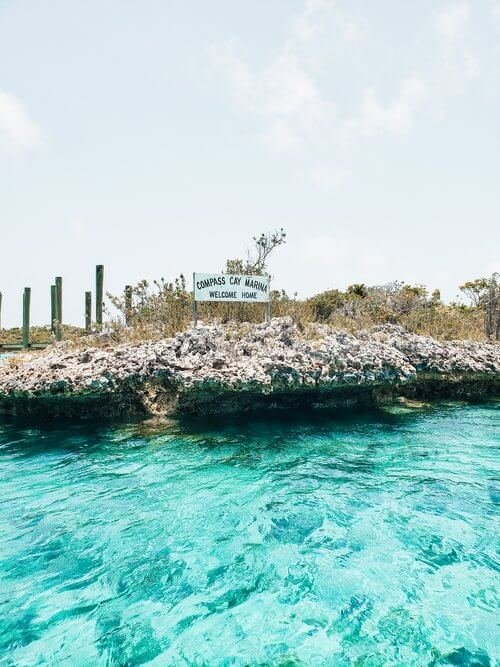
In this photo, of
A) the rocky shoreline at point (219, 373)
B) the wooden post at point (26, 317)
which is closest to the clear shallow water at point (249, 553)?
the rocky shoreline at point (219, 373)

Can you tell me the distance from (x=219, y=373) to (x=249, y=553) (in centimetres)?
479

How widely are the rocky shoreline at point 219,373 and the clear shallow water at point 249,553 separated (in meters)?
1.45

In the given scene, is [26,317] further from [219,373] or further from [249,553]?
[249,553]

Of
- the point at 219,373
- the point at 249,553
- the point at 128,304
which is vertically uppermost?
the point at 128,304

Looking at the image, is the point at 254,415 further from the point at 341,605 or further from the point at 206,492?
the point at 341,605

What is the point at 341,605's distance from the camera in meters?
3.92

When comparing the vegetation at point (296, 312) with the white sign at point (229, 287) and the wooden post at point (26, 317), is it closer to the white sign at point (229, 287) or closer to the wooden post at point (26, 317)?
the white sign at point (229, 287)

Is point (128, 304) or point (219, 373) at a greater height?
point (128, 304)

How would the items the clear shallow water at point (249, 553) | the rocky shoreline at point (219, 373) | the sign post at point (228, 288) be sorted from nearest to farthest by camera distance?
the clear shallow water at point (249, 553) → the rocky shoreline at point (219, 373) → the sign post at point (228, 288)

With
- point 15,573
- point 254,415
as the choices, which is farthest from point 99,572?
point 254,415

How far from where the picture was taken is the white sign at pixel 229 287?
1131cm

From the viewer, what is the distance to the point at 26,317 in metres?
25.1

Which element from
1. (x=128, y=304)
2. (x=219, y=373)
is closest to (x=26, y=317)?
(x=128, y=304)

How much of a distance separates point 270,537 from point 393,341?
307 inches
